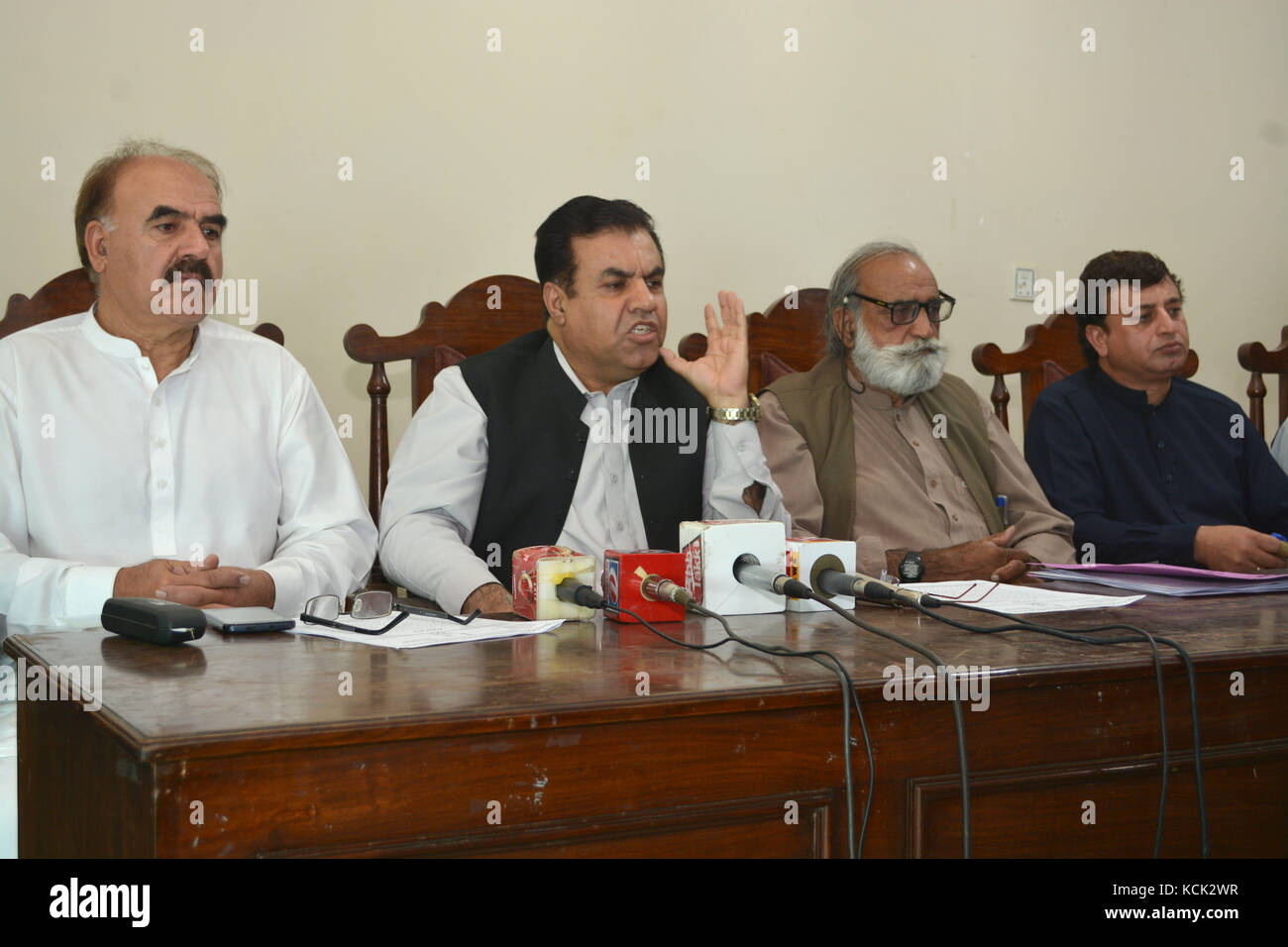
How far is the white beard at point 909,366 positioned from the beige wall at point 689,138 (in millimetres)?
949

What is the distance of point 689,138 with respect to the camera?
3645mm

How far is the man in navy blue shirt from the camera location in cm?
301

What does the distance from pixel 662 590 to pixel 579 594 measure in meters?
0.11

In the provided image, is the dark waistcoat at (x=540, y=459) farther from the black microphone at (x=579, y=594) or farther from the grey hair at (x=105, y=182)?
the black microphone at (x=579, y=594)

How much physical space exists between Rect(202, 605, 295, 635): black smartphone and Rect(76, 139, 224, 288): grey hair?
46.5 inches

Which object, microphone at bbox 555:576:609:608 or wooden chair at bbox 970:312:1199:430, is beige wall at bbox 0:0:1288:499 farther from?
microphone at bbox 555:576:609:608

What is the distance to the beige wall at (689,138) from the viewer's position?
2994mm

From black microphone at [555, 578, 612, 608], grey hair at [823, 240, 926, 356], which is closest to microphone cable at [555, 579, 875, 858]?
black microphone at [555, 578, 612, 608]

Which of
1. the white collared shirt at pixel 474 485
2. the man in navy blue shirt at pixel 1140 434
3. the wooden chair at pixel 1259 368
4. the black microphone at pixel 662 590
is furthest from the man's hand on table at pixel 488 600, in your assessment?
the wooden chair at pixel 1259 368

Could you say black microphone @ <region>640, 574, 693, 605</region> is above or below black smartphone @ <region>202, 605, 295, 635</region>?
above

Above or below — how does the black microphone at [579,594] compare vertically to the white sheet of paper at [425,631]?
above

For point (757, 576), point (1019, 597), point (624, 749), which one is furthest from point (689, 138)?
point (624, 749)

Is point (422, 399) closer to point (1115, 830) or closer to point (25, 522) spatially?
point (25, 522)
